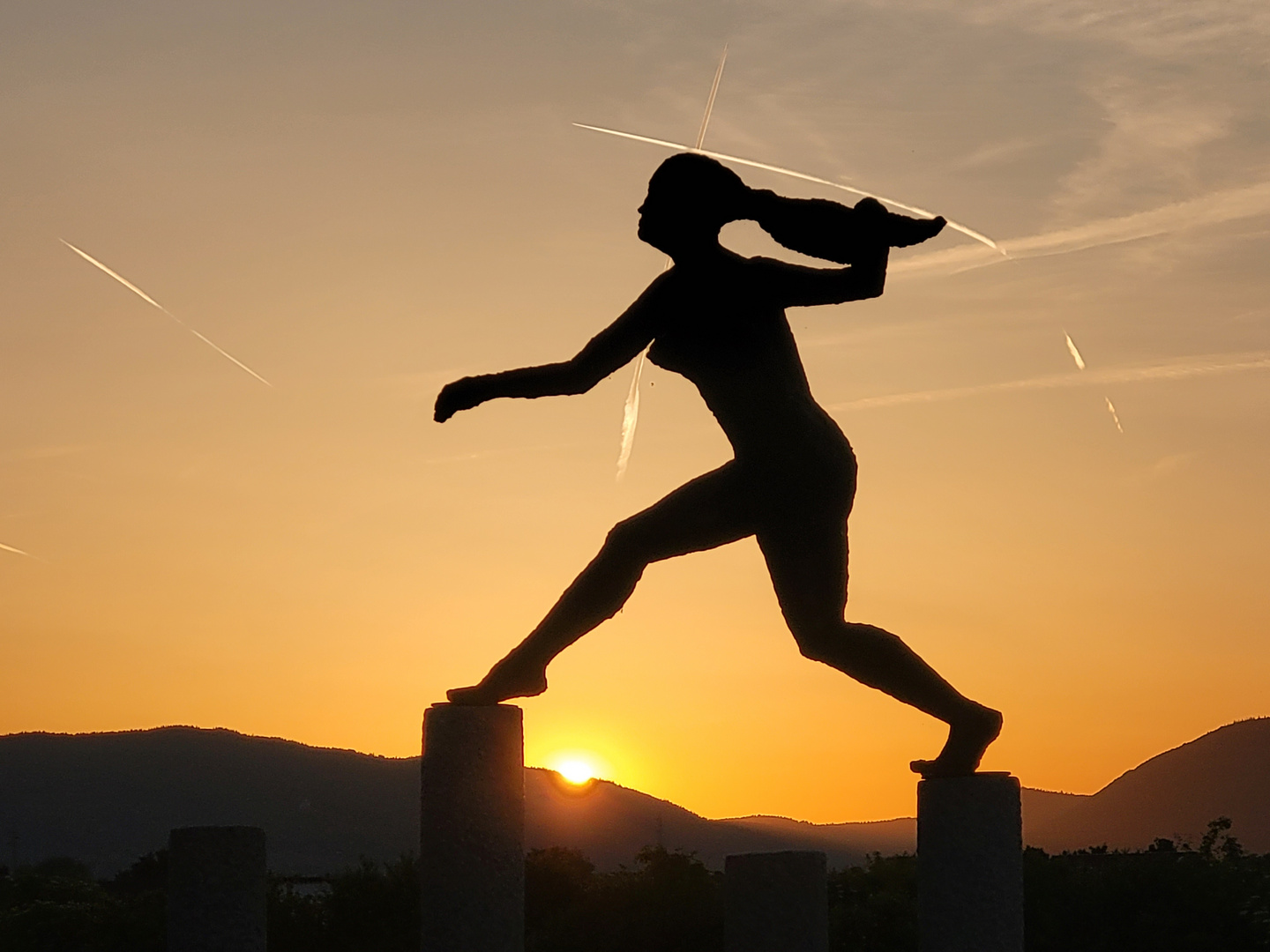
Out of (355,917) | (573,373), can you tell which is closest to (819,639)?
(573,373)

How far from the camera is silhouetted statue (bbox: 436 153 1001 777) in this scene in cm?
755

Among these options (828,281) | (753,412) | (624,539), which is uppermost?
(828,281)

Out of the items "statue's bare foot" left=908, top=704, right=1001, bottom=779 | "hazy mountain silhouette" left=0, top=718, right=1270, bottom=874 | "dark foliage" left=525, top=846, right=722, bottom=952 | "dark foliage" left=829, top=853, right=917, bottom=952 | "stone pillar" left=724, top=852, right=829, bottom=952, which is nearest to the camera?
"statue's bare foot" left=908, top=704, right=1001, bottom=779

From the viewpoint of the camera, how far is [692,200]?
7652 millimetres

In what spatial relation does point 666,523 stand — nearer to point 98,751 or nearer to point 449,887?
point 449,887

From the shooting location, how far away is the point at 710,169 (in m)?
7.68

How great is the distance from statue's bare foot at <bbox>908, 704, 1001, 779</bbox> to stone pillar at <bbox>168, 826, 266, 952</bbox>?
315cm

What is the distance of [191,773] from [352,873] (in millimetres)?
166495

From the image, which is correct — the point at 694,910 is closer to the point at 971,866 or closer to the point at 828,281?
the point at 971,866

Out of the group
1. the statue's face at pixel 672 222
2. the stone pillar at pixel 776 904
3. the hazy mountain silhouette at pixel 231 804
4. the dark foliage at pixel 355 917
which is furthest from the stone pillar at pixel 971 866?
the hazy mountain silhouette at pixel 231 804

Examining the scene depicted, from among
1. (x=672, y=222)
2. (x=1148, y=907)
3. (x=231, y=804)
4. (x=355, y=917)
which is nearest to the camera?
(x=672, y=222)

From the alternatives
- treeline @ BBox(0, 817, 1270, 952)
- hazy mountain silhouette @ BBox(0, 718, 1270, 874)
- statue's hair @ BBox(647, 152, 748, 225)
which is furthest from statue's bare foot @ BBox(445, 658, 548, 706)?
hazy mountain silhouette @ BBox(0, 718, 1270, 874)

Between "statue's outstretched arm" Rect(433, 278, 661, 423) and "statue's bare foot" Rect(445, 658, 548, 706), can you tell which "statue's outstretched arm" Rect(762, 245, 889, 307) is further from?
"statue's bare foot" Rect(445, 658, 548, 706)

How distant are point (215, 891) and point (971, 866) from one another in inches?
136
